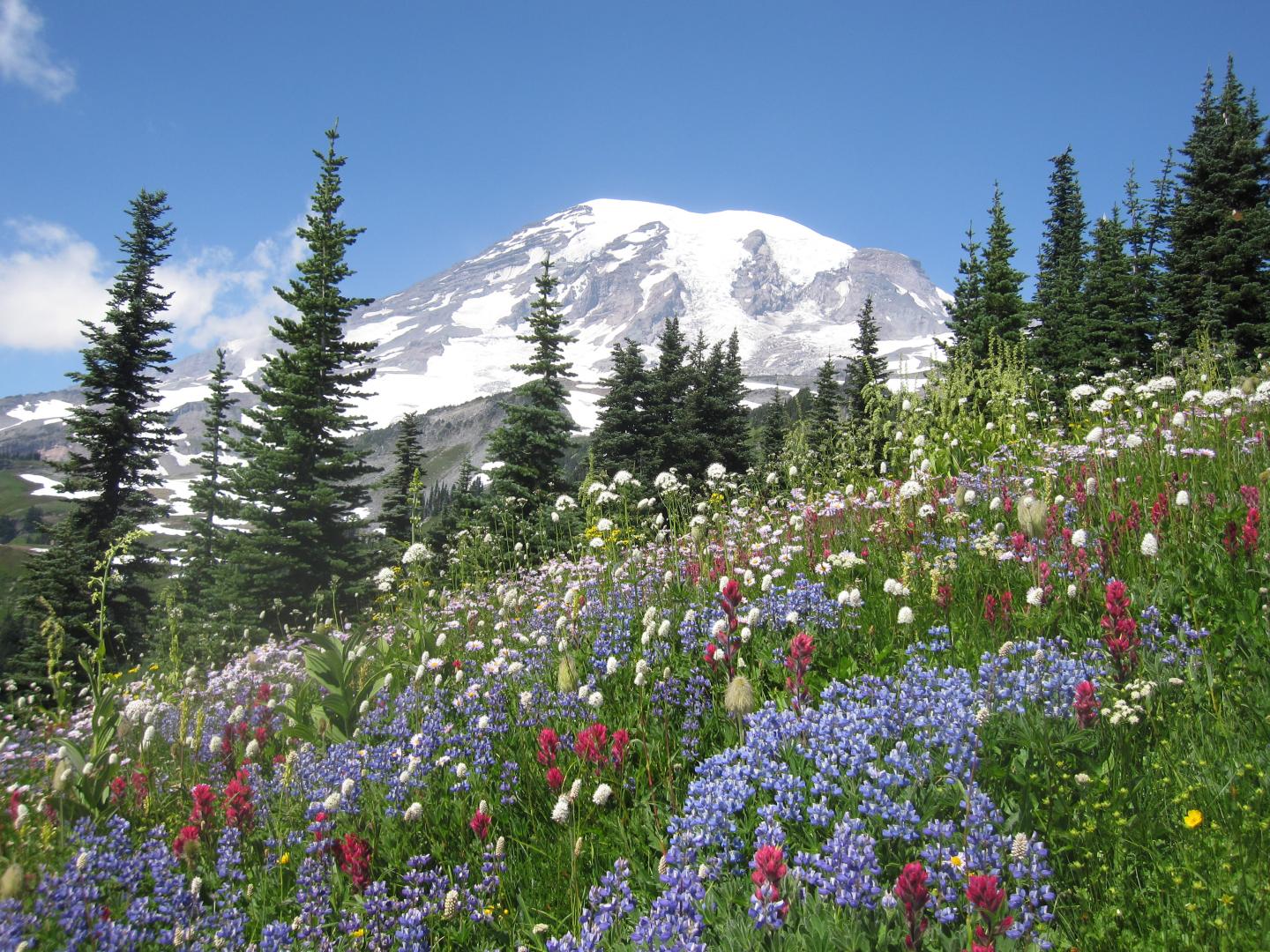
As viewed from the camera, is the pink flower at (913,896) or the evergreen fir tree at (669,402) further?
the evergreen fir tree at (669,402)

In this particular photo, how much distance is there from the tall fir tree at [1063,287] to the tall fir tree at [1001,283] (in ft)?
8.17

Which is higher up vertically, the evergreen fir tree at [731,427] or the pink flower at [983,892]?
the evergreen fir tree at [731,427]

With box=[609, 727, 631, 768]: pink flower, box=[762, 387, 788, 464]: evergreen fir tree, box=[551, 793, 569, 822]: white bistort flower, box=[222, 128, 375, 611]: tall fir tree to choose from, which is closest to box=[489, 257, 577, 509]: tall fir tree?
box=[222, 128, 375, 611]: tall fir tree

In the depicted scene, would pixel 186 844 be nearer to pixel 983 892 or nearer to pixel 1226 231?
pixel 983 892

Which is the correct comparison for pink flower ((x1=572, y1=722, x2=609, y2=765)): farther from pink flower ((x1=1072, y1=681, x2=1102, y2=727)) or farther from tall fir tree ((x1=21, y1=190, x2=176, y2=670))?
tall fir tree ((x1=21, y1=190, x2=176, y2=670))

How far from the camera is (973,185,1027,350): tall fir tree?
1197 inches

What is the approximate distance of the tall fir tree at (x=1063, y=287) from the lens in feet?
122

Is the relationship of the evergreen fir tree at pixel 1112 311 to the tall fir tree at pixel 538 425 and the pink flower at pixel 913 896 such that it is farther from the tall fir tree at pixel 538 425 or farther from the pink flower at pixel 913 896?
the pink flower at pixel 913 896

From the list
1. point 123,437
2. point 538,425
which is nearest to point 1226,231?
point 538,425

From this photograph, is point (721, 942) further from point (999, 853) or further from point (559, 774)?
point (559, 774)

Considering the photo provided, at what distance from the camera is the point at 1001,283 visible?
3078 cm

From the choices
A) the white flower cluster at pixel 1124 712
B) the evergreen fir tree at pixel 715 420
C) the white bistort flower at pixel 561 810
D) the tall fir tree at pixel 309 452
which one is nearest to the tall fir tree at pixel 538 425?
the tall fir tree at pixel 309 452

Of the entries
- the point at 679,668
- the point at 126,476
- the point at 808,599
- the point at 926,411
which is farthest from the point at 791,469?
the point at 126,476

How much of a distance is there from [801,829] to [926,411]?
667cm
